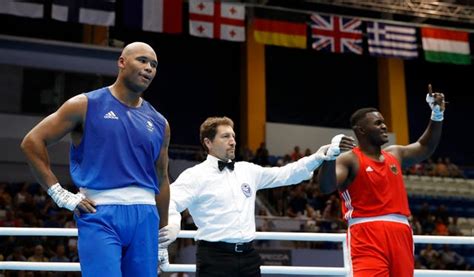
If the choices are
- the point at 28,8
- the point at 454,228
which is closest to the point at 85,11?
the point at 28,8

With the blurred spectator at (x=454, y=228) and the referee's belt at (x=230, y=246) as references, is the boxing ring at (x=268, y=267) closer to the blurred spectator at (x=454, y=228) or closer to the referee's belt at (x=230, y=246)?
the referee's belt at (x=230, y=246)

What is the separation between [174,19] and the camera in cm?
1476

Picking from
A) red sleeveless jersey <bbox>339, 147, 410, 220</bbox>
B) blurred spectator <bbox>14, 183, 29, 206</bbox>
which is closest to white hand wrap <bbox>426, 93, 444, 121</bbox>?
red sleeveless jersey <bbox>339, 147, 410, 220</bbox>

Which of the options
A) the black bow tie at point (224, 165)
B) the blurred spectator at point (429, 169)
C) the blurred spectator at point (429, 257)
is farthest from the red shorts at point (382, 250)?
the blurred spectator at point (429, 169)

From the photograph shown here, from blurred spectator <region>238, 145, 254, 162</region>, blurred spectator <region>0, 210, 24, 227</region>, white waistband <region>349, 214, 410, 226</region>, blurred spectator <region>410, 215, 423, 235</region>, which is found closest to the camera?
white waistband <region>349, 214, 410, 226</region>

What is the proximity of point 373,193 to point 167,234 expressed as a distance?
4.89ft

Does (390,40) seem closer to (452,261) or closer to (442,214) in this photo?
(442,214)

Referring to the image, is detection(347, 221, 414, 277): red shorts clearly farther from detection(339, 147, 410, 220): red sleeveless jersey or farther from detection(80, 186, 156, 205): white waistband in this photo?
detection(80, 186, 156, 205): white waistband

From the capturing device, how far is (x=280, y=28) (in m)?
16.0

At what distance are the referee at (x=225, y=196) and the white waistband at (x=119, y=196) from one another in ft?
1.74

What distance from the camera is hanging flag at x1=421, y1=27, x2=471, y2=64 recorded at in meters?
16.8

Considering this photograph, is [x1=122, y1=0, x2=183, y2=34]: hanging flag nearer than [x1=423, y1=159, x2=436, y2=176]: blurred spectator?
Yes

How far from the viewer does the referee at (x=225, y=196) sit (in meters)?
3.94

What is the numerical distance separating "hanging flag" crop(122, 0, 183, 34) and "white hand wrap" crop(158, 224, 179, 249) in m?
11.3
